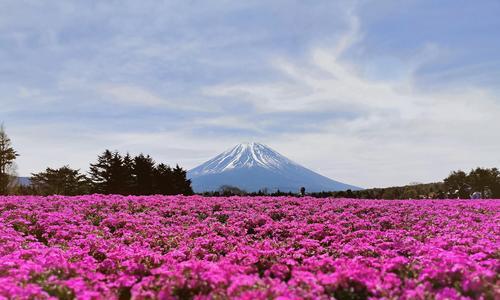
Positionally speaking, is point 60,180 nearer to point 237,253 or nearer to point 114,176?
point 114,176

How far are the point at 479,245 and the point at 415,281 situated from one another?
3.76 meters

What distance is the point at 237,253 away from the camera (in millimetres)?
8883

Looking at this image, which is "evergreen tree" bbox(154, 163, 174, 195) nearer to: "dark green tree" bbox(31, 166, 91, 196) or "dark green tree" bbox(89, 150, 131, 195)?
"dark green tree" bbox(89, 150, 131, 195)

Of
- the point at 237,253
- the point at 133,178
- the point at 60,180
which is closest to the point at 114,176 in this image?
the point at 133,178

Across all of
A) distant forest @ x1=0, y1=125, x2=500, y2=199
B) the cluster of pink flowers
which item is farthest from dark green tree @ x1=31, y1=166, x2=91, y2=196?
the cluster of pink flowers

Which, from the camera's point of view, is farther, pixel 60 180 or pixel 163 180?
pixel 60 180

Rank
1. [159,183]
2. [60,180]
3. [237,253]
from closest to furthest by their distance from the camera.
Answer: [237,253]
[159,183]
[60,180]

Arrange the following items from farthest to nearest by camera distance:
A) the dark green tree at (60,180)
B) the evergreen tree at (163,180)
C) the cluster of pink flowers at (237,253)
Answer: the dark green tree at (60,180)
the evergreen tree at (163,180)
the cluster of pink flowers at (237,253)

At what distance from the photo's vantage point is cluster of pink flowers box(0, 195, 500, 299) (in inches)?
238

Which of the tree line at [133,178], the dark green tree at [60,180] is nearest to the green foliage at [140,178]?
the tree line at [133,178]

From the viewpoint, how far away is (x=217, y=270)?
6.67 meters

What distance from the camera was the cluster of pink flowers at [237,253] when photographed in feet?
19.9

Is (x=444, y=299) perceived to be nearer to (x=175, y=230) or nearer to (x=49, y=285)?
(x=49, y=285)

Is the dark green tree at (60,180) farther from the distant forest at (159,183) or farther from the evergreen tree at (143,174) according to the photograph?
the evergreen tree at (143,174)
